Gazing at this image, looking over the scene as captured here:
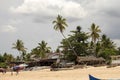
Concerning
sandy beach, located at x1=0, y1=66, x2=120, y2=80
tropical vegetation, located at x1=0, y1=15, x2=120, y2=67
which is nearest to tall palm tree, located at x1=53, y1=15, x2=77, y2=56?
tropical vegetation, located at x1=0, y1=15, x2=120, y2=67

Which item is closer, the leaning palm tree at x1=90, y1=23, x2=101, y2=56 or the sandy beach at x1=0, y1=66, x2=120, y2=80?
the sandy beach at x1=0, y1=66, x2=120, y2=80

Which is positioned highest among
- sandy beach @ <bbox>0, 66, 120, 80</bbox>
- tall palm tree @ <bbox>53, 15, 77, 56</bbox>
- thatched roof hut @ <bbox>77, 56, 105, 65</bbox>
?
tall palm tree @ <bbox>53, 15, 77, 56</bbox>

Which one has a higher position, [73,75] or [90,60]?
[90,60]

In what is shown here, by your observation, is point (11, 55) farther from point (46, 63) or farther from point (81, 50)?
point (81, 50)

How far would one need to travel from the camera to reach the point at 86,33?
6234 centimetres

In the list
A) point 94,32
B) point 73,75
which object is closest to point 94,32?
point 94,32

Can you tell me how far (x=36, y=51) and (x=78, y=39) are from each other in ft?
66.8

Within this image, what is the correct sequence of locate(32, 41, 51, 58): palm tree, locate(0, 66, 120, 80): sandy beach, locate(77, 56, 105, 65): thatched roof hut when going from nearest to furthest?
locate(0, 66, 120, 80): sandy beach
locate(77, 56, 105, 65): thatched roof hut
locate(32, 41, 51, 58): palm tree

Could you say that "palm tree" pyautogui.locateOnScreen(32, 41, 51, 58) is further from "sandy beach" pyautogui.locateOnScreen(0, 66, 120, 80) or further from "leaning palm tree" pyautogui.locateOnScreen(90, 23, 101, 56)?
"sandy beach" pyautogui.locateOnScreen(0, 66, 120, 80)

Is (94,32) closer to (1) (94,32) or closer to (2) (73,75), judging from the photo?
(1) (94,32)

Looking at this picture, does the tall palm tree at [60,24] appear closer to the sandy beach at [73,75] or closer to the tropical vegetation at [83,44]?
the tropical vegetation at [83,44]

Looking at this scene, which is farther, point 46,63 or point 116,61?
point 46,63

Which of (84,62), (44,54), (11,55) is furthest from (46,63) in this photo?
(11,55)

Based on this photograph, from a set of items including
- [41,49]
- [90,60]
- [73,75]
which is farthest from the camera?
[41,49]
